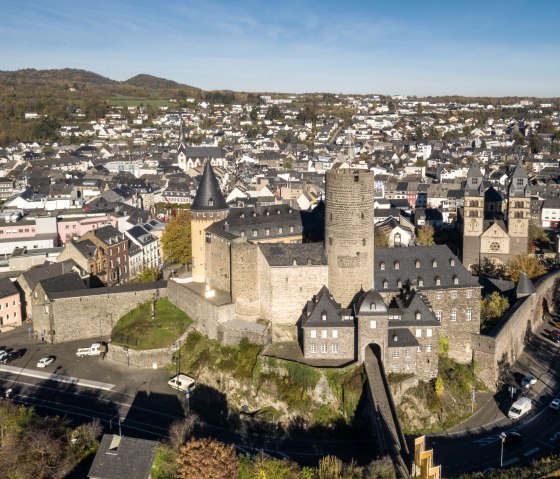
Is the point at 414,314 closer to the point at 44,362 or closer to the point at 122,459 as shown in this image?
the point at 122,459

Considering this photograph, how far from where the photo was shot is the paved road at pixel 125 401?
3247 cm

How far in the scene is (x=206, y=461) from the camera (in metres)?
25.1

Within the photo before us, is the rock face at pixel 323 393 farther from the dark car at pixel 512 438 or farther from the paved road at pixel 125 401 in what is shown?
the dark car at pixel 512 438

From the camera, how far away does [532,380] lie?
3862 centimetres

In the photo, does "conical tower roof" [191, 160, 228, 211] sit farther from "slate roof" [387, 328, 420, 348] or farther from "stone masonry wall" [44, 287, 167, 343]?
"slate roof" [387, 328, 420, 348]

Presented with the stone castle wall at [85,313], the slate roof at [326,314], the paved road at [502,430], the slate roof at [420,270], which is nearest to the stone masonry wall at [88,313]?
the stone castle wall at [85,313]

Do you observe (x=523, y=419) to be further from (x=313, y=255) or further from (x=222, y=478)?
(x=222, y=478)

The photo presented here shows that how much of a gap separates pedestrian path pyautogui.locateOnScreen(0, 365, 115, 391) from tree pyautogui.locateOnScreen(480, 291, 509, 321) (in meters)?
25.1

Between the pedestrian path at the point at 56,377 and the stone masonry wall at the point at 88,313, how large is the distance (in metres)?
4.44

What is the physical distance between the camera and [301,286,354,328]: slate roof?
1378 inches

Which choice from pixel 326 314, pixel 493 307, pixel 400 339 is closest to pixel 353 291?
pixel 326 314

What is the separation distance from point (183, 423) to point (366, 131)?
152 m

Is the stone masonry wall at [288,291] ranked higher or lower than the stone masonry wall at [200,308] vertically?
higher

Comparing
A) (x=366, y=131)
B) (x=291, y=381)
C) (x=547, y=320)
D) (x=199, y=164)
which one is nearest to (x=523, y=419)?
(x=291, y=381)
